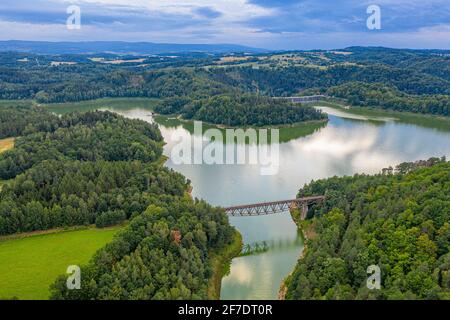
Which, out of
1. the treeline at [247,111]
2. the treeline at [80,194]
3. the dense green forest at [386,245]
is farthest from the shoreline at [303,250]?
the treeline at [247,111]

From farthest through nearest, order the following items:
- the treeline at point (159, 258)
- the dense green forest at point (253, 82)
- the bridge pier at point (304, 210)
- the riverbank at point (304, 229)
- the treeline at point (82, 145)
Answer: the dense green forest at point (253, 82) < the treeline at point (82, 145) < the bridge pier at point (304, 210) < the riverbank at point (304, 229) < the treeline at point (159, 258)

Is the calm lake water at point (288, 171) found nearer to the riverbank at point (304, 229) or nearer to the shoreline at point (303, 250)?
the shoreline at point (303, 250)

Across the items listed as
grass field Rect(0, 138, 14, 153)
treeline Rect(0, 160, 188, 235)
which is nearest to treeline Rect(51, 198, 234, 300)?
treeline Rect(0, 160, 188, 235)

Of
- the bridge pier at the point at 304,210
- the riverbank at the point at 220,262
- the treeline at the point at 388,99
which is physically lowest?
the riverbank at the point at 220,262

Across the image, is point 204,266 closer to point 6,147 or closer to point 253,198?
point 253,198

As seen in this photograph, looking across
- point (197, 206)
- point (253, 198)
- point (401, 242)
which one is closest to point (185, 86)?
point (253, 198)
